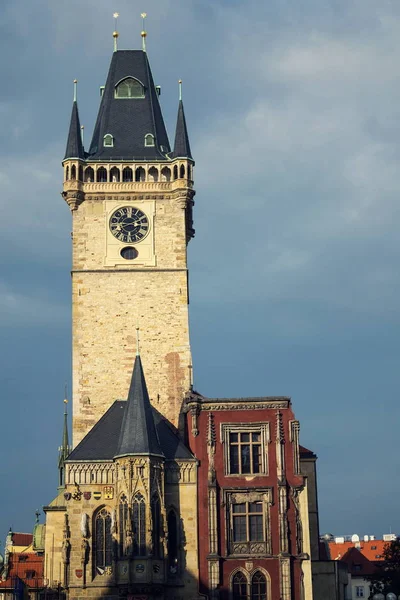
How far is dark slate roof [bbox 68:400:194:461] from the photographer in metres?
63.1

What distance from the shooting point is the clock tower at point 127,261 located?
69.2 m

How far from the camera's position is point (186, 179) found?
7212cm

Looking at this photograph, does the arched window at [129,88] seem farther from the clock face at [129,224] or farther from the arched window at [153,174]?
the clock face at [129,224]

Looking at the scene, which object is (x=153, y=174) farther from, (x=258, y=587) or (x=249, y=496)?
(x=258, y=587)

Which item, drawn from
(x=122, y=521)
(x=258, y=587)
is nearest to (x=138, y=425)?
(x=122, y=521)

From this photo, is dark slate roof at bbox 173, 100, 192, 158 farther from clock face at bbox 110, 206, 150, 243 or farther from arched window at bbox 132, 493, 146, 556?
arched window at bbox 132, 493, 146, 556

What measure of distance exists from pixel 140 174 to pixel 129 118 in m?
4.37

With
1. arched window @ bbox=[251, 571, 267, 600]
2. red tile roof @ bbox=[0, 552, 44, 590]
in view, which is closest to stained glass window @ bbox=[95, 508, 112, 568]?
arched window @ bbox=[251, 571, 267, 600]

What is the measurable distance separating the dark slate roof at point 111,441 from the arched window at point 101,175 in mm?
14316

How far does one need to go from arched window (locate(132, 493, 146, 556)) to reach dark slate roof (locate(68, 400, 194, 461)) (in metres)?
3.49

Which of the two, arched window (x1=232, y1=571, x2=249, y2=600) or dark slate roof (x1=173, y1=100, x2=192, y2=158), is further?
dark slate roof (x1=173, y1=100, x2=192, y2=158)

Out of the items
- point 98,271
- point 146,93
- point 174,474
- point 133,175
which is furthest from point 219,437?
point 146,93

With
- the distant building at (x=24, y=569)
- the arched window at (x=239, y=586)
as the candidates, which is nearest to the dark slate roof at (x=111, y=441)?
the arched window at (x=239, y=586)

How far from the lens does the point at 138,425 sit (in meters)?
62.0
